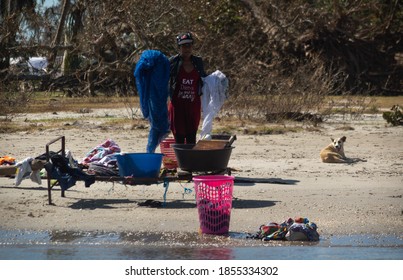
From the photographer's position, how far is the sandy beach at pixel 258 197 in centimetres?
976

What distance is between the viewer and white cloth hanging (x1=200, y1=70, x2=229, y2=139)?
11828 millimetres

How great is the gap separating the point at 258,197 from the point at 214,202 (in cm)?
204

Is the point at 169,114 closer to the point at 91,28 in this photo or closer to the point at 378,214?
the point at 378,214

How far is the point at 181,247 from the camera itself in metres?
8.81

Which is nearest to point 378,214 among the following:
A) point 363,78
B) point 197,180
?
point 197,180

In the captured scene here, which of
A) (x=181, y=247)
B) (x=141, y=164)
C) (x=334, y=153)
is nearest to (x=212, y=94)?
(x=141, y=164)

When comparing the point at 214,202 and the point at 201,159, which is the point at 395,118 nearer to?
the point at 201,159

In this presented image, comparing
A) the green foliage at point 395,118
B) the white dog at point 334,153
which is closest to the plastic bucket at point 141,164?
the white dog at point 334,153

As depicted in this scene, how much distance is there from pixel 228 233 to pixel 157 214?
3.85 ft

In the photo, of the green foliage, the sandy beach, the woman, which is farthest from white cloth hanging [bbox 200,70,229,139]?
the green foliage

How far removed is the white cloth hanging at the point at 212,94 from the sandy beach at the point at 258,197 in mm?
945

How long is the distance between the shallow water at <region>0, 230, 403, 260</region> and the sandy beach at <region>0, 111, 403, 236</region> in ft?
0.87

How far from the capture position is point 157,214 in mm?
10148

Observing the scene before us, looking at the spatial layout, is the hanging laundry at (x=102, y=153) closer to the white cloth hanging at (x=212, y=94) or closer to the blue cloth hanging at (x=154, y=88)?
the blue cloth hanging at (x=154, y=88)
